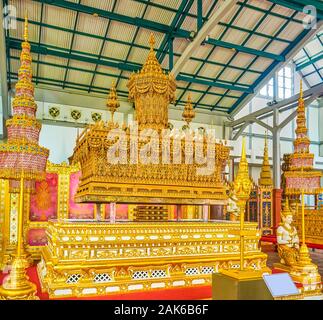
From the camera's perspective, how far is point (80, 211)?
33.1 feet

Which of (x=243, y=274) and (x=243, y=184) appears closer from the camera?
→ (x=243, y=274)

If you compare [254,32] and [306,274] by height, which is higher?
[254,32]

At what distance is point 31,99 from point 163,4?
8.34 m

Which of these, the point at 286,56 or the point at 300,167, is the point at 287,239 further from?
the point at 286,56

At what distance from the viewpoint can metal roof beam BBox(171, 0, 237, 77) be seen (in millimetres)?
10867

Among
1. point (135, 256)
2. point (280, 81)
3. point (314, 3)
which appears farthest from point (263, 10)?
point (135, 256)

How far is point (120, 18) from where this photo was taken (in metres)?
12.4

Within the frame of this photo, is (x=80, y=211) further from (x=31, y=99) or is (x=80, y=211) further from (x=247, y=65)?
(x=247, y=65)

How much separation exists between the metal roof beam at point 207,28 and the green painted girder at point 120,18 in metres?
0.68

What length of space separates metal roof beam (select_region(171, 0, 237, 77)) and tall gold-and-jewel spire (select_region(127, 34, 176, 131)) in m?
5.19

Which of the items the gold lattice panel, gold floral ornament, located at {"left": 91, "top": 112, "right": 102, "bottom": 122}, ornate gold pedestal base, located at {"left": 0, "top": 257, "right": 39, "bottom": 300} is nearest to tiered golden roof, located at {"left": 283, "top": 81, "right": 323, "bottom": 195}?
the gold lattice panel

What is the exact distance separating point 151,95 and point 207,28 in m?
6.24

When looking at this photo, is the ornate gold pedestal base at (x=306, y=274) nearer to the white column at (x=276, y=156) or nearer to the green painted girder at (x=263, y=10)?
the green painted girder at (x=263, y=10)

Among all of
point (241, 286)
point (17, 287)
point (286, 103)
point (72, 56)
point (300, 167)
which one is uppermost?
point (72, 56)
